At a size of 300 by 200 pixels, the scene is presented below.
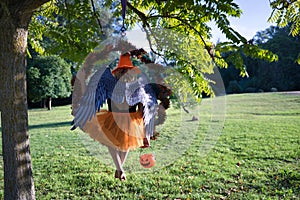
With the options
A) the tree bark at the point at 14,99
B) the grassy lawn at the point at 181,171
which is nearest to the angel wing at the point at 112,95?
the grassy lawn at the point at 181,171

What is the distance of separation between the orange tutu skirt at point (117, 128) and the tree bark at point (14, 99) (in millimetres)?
894

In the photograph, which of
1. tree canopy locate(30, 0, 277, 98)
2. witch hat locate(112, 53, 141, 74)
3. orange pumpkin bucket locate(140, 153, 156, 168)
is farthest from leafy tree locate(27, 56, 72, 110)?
witch hat locate(112, 53, 141, 74)

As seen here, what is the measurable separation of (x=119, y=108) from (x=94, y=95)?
0.39m

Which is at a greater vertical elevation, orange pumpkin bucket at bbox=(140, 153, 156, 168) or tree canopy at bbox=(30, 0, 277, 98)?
tree canopy at bbox=(30, 0, 277, 98)

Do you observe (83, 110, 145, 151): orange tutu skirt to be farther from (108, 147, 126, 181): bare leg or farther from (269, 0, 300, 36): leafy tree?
(269, 0, 300, 36): leafy tree

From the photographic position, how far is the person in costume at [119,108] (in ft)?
6.07

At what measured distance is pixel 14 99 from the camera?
275 cm

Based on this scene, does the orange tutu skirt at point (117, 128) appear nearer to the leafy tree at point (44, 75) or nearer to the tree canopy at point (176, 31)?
the tree canopy at point (176, 31)

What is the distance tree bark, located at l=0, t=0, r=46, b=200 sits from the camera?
2.68 meters

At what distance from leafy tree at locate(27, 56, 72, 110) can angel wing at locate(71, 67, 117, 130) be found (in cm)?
1813

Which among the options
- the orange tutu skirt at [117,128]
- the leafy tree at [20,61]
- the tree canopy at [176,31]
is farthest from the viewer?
the leafy tree at [20,61]

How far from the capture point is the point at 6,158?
2818 mm

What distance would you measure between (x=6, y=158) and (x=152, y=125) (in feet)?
4.87

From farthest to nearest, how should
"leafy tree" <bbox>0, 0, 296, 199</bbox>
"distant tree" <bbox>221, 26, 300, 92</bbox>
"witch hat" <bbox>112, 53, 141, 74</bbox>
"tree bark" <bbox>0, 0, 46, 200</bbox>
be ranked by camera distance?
"distant tree" <bbox>221, 26, 300, 92</bbox> < "tree bark" <bbox>0, 0, 46, 200</bbox> < "leafy tree" <bbox>0, 0, 296, 199</bbox> < "witch hat" <bbox>112, 53, 141, 74</bbox>
